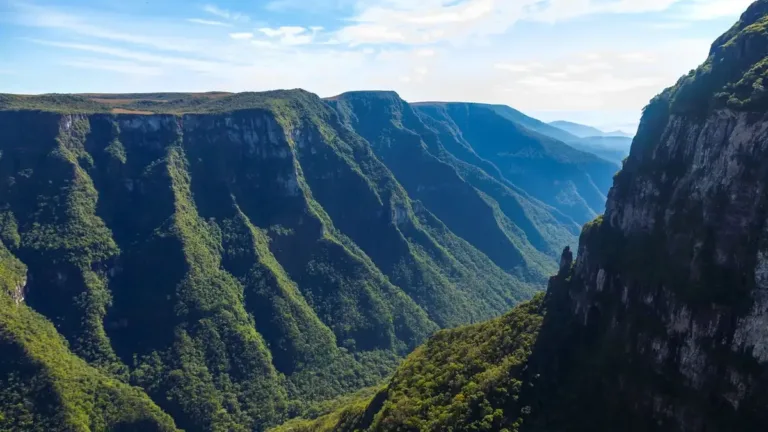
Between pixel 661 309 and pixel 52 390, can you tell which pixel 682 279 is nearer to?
pixel 661 309

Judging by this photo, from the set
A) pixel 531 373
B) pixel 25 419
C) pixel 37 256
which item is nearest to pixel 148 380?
pixel 25 419

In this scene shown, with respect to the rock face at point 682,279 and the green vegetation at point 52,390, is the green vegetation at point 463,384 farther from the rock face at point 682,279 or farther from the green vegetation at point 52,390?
the green vegetation at point 52,390

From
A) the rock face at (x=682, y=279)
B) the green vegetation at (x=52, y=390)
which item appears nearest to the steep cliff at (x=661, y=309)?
the rock face at (x=682, y=279)

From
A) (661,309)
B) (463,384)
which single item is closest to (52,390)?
(463,384)

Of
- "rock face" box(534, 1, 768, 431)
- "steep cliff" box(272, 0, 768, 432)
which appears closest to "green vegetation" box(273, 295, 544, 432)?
"steep cliff" box(272, 0, 768, 432)

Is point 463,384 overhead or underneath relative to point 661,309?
underneath

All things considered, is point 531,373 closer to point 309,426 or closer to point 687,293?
point 687,293
